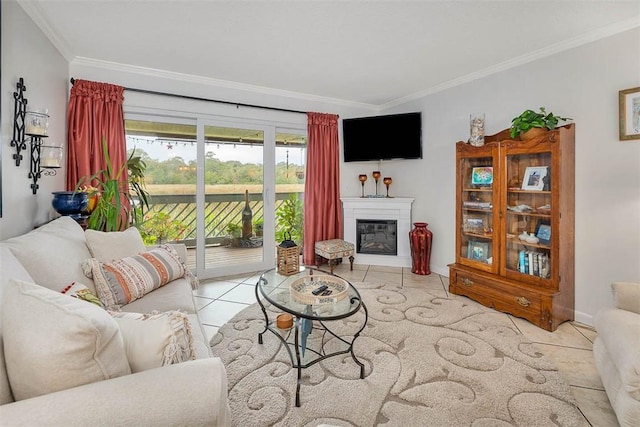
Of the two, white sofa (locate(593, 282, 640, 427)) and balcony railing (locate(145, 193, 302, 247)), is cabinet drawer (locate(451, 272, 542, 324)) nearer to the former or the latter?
white sofa (locate(593, 282, 640, 427))

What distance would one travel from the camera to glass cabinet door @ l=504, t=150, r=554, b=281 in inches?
102

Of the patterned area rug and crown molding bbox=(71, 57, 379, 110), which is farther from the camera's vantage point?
crown molding bbox=(71, 57, 379, 110)

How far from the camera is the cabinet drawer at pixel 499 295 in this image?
8.23ft

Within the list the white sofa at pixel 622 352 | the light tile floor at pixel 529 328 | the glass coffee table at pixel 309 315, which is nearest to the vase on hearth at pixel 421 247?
→ the light tile floor at pixel 529 328

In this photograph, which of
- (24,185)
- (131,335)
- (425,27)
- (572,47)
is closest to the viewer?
(131,335)

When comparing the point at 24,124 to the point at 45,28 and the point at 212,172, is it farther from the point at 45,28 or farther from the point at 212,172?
the point at 212,172

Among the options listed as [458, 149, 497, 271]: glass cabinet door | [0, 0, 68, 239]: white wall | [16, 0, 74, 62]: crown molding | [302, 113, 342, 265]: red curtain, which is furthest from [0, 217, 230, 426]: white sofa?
[302, 113, 342, 265]: red curtain

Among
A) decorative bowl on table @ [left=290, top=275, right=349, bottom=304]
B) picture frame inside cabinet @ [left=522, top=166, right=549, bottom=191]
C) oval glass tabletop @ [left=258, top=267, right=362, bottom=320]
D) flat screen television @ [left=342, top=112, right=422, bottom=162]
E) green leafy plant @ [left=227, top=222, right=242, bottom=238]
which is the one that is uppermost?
flat screen television @ [left=342, top=112, right=422, bottom=162]

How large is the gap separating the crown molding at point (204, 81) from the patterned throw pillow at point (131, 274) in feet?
7.01

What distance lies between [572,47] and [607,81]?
44 cm

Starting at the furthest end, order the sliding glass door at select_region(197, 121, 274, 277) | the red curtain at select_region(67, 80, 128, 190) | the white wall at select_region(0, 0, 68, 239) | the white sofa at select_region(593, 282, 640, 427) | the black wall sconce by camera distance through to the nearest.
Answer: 1. the sliding glass door at select_region(197, 121, 274, 277)
2. the red curtain at select_region(67, 80, 128, 190)
3. the black wall sconce
4. the white wall at select_region(0, 0, 68, 239)
5. the white sofa at select_region(593, 282, 640, 427)

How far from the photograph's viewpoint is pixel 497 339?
2.25m

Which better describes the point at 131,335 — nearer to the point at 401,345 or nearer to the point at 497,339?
the point at 401,345

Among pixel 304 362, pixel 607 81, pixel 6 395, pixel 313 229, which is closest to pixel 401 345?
pixel 304 362
